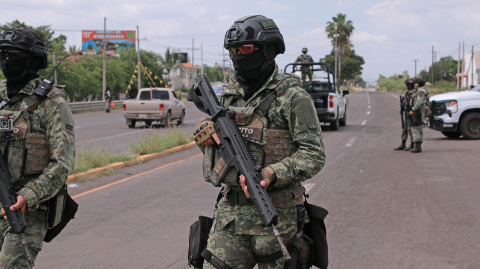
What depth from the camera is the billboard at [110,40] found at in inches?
2761

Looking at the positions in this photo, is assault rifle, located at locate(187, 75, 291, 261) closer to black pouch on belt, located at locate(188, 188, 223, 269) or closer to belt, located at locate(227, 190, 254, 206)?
belt, located at locate(227, 190, 254, 206)

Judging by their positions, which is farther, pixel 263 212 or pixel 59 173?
pixel 59 173

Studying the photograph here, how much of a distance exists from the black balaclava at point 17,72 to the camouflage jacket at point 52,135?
65 mm

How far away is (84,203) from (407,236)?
14.7 feet

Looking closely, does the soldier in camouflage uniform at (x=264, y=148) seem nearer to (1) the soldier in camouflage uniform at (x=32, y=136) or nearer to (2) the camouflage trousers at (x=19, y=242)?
(1) the soldier in camouflage uniform at (x=32, y=136)

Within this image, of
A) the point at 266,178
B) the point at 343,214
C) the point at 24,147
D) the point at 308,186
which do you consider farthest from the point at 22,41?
the point at 308,186

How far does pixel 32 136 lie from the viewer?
2.90m

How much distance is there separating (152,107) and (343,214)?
14.4 metres

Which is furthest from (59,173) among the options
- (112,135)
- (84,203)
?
(112,135)

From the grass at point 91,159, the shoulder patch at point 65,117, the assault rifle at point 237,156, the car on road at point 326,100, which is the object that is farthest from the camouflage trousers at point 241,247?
the car on road at point 326,100

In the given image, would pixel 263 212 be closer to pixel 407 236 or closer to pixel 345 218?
pixel 407 236

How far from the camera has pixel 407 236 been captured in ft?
17.2

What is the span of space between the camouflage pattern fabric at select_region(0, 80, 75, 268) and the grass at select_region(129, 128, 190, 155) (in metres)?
8.85

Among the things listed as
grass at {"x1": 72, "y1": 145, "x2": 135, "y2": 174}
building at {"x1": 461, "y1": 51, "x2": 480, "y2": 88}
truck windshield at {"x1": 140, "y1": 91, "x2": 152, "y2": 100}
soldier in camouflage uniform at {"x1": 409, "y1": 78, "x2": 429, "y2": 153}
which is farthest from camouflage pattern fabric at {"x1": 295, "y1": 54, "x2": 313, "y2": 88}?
building at {"x1": 461, "y1": 51, "x2": 480, "y2": 88}
